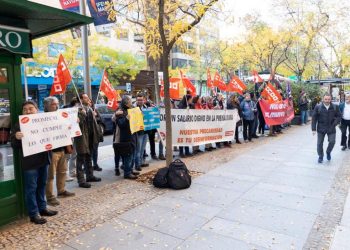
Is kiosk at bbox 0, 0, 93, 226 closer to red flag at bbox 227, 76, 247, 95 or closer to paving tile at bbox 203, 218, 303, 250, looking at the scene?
paving tile at bbox 203, 218, 303, 250

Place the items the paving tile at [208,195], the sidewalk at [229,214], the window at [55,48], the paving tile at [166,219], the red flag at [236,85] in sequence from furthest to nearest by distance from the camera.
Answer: the window at [55,48] < the red flag at [236,85] < the paving tile at [208,195] < the paving tile at [166,219] < the sidewalk at [229,214]

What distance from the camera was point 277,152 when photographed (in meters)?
10.2

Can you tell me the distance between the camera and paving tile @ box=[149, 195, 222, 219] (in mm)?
5188

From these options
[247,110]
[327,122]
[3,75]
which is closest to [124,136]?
[3,75]

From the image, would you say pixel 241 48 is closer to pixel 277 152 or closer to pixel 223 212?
pixel 277 152

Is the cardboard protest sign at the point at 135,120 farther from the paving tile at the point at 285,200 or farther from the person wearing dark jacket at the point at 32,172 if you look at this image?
the paving tile at the point at 285,200

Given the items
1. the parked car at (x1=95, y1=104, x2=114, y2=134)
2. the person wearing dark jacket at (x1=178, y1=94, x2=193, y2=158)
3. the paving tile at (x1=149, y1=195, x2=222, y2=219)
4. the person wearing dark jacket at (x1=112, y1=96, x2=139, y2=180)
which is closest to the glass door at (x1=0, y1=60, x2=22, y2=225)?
the paving tile at (x1=149, y1=195, x2=222, y2=219)

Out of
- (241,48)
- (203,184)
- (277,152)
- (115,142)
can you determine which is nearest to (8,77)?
(115,142)

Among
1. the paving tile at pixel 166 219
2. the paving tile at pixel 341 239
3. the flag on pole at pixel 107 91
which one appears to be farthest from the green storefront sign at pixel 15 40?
the paving tile at pixel 341 239

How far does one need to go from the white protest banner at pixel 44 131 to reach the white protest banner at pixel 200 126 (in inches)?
156

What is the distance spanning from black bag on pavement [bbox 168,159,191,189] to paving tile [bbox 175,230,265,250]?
1.97 metres

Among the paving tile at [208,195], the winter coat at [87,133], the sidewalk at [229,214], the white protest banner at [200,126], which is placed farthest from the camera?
the white protest banner at [200,126]

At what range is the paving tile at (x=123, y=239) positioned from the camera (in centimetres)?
414

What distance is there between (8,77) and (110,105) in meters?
3.96
